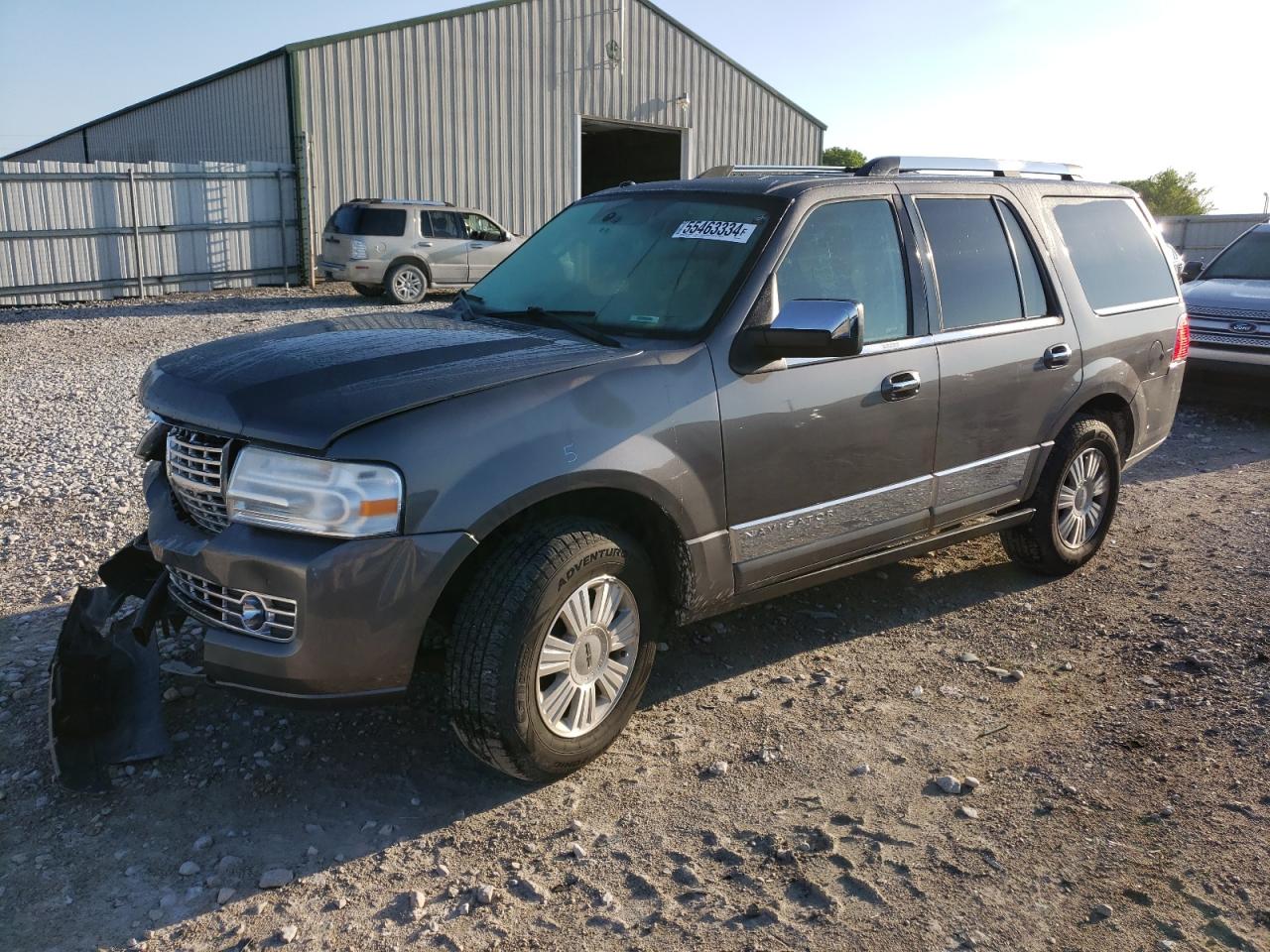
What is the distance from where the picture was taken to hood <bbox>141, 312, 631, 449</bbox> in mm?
3020

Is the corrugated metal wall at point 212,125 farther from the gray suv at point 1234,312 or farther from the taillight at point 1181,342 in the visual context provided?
the taillight at point 1181,342

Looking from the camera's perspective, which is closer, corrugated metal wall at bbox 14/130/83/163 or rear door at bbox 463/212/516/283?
rear door at bbox 463/212/516/283

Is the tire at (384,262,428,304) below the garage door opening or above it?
below

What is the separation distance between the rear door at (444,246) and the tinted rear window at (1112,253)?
13.9 m

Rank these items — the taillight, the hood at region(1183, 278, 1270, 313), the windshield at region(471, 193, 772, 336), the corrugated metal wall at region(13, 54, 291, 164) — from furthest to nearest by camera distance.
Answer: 1. the corrugated metal wall at region(13, 54, 291, 164)
2. the hood at region(1183, 278, 1270, 313)
3. the taillight
4. the windshield at region(471, 193, 772, 336)

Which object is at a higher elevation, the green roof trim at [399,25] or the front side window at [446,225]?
the green roof trim at [399,25]

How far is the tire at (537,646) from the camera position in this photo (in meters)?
3.14

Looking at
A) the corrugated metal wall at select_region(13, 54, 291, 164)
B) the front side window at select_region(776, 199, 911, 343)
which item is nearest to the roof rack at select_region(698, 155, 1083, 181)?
the front side window at select_region(776, 199, 911, 343)

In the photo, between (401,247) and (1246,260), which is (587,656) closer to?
(1246,260)

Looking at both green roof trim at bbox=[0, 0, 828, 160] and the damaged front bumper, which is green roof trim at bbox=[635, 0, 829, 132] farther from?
the damaged front bumper

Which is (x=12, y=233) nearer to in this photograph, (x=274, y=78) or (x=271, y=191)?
(x=271, y=191)

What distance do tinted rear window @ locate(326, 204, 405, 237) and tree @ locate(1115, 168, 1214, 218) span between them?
48932 mm

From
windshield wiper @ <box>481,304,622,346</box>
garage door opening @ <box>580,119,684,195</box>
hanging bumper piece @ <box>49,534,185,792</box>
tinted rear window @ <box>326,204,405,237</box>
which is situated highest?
garage door opening @ <box>580,119,684,195</box>

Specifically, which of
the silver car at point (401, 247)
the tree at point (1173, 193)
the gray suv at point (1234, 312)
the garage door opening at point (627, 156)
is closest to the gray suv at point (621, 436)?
the gray suv at point (1234, 312)
